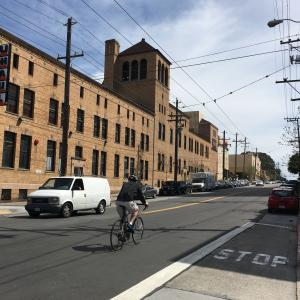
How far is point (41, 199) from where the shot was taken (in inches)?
821

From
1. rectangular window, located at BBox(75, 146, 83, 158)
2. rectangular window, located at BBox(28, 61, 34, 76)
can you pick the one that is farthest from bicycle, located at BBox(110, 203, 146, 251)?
rectangular window, located at BBox(75, 146, 83, 158)

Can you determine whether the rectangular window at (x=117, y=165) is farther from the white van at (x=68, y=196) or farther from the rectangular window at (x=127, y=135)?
the white van at (x=68, y=196)

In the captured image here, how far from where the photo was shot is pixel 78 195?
22.1 metres

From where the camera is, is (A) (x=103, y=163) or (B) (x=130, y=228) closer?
(B) (x=130, y=228)

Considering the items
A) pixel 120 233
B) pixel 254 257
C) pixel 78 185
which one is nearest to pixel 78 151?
pixel 78 185

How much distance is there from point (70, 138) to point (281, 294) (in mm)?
34277

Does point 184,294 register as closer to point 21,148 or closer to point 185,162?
point 21,148

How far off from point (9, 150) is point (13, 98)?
3.61 m

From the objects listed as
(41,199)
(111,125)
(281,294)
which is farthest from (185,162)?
(281,294)

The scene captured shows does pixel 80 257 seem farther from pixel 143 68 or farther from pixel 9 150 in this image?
pixel 143 68

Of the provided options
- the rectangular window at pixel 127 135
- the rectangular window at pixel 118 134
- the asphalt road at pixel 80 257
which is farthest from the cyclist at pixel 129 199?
the rectangular window at pixel 127 135

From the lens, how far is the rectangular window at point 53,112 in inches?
1508

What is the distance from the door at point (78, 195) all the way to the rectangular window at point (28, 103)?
14.2 m

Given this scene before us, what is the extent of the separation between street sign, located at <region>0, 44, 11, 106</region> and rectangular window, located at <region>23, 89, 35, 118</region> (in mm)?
6357
